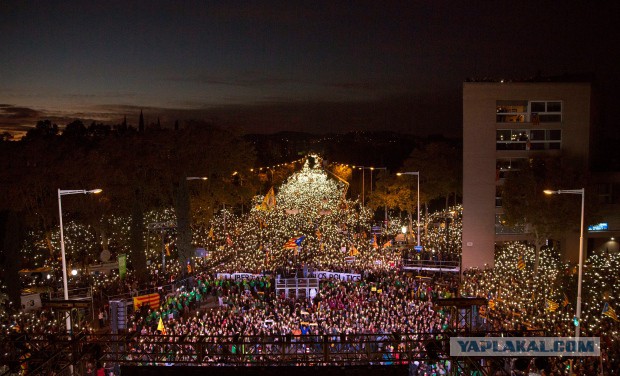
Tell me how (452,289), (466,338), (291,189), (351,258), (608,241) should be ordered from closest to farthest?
(466,338), (452,289), (351,258), (608,241), (291,189)

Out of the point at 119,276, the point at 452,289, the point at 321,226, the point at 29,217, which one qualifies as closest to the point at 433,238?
the point at 321,226

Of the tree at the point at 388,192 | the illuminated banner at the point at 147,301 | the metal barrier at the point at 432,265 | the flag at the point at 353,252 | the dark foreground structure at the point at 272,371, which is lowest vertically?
the metal barrier at the point at 432,265

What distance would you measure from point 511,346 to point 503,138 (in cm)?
2331

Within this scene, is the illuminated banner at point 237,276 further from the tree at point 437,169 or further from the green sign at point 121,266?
the tree at point 437,169

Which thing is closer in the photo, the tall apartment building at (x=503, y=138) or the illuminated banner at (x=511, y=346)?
the illuminated banner at (x=511, y=346)

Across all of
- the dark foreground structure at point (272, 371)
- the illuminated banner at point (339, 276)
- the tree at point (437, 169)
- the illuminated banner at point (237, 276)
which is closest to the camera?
the dark foreground structure at point (272, 371)

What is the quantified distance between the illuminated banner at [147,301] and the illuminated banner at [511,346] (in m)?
15.7

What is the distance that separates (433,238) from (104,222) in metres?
24.8

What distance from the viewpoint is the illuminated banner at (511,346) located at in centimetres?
1167

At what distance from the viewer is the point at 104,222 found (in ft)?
111

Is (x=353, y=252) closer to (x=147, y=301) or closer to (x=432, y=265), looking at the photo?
(x=432, y=265)

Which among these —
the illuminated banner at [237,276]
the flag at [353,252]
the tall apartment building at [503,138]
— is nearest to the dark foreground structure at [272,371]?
the illuminated banner at [237,276]

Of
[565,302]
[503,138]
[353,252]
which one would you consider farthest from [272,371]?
[503,138]

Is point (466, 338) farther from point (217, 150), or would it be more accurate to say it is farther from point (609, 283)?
point (217, 150)
